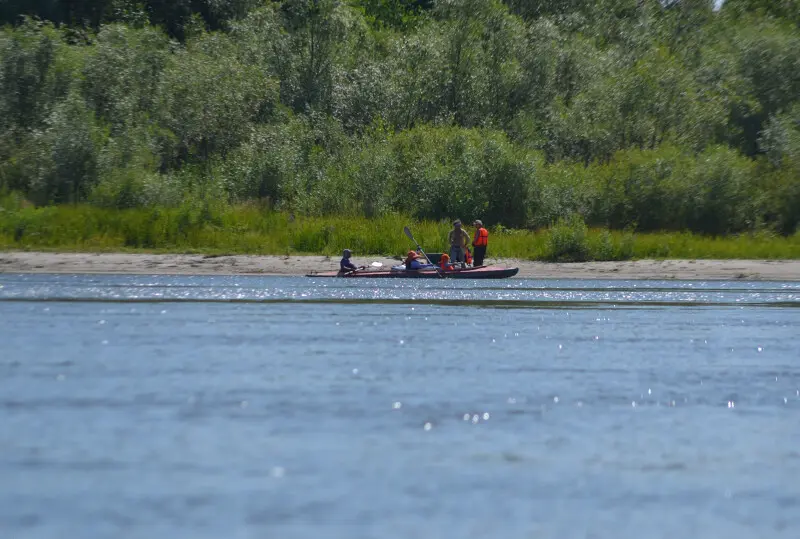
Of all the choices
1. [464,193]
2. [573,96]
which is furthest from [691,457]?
[573,96]

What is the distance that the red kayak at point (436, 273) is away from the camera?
1339 inches

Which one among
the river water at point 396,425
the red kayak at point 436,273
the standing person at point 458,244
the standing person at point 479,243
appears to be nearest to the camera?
the river water at point 396,425

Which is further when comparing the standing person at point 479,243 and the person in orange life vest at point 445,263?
the standing person at point 479,243

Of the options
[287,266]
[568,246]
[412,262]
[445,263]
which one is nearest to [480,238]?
[445,263]

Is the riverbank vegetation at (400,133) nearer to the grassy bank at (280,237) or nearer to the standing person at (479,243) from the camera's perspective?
the grassy bank at (280,237)

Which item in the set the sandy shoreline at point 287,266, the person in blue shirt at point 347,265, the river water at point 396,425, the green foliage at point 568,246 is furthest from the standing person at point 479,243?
the river water at point 396,425

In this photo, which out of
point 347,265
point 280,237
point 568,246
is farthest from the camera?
point 280,237

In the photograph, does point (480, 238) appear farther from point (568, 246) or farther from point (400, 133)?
point (400, 133)

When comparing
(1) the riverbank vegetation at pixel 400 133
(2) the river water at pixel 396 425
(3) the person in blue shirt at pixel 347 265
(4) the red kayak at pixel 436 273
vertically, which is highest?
(1) the riverbank vegetation at pixel 400 133

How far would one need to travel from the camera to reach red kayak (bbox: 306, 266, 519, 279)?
1339 inches

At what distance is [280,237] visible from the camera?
134 feet

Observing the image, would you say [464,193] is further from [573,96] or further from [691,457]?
[691,457]

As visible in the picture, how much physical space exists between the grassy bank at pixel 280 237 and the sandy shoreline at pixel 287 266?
0.93 metres

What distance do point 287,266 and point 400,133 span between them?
1255 cm
